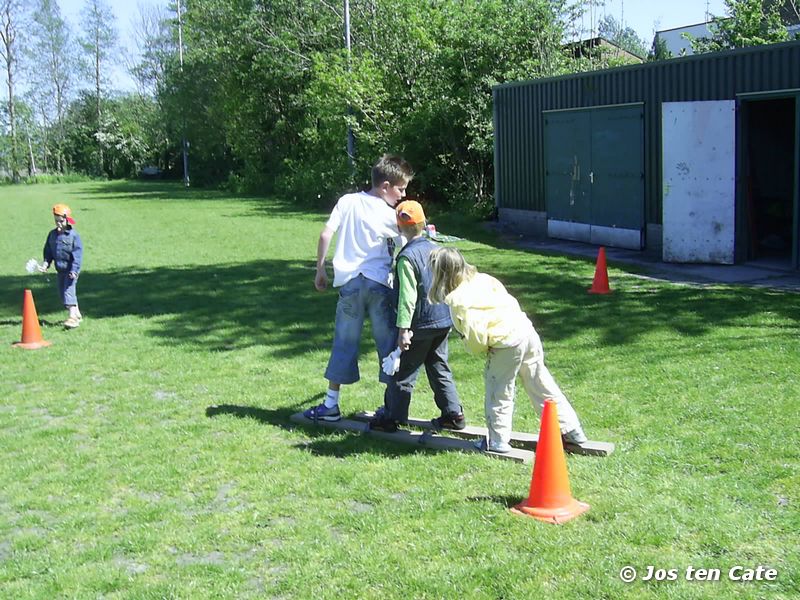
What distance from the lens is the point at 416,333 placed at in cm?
564

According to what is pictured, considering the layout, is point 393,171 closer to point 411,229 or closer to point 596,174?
point 411,229

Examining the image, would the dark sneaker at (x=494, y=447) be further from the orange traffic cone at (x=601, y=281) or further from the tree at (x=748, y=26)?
the tree at (x=748, y=26)

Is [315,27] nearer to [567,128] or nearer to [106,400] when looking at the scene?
[567,128]

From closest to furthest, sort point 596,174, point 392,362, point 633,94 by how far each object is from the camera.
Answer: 1. point 392,362
2. point 633,94
3. point 596,174

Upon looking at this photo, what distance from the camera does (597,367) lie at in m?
7.71

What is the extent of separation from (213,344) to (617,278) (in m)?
5.98

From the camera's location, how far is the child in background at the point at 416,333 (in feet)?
18.1

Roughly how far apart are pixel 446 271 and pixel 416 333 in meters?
0.61

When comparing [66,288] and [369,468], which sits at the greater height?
[66,288]

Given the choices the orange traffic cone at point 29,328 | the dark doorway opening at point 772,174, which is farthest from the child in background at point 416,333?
the dark doorway opening at point 772,174

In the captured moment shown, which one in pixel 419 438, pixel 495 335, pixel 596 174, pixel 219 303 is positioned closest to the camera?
pixel 495 335

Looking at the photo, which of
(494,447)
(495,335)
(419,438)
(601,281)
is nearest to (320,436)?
(419,438)

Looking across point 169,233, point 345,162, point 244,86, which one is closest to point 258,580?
point 169,233

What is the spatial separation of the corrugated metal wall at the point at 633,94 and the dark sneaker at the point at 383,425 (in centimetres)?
930
